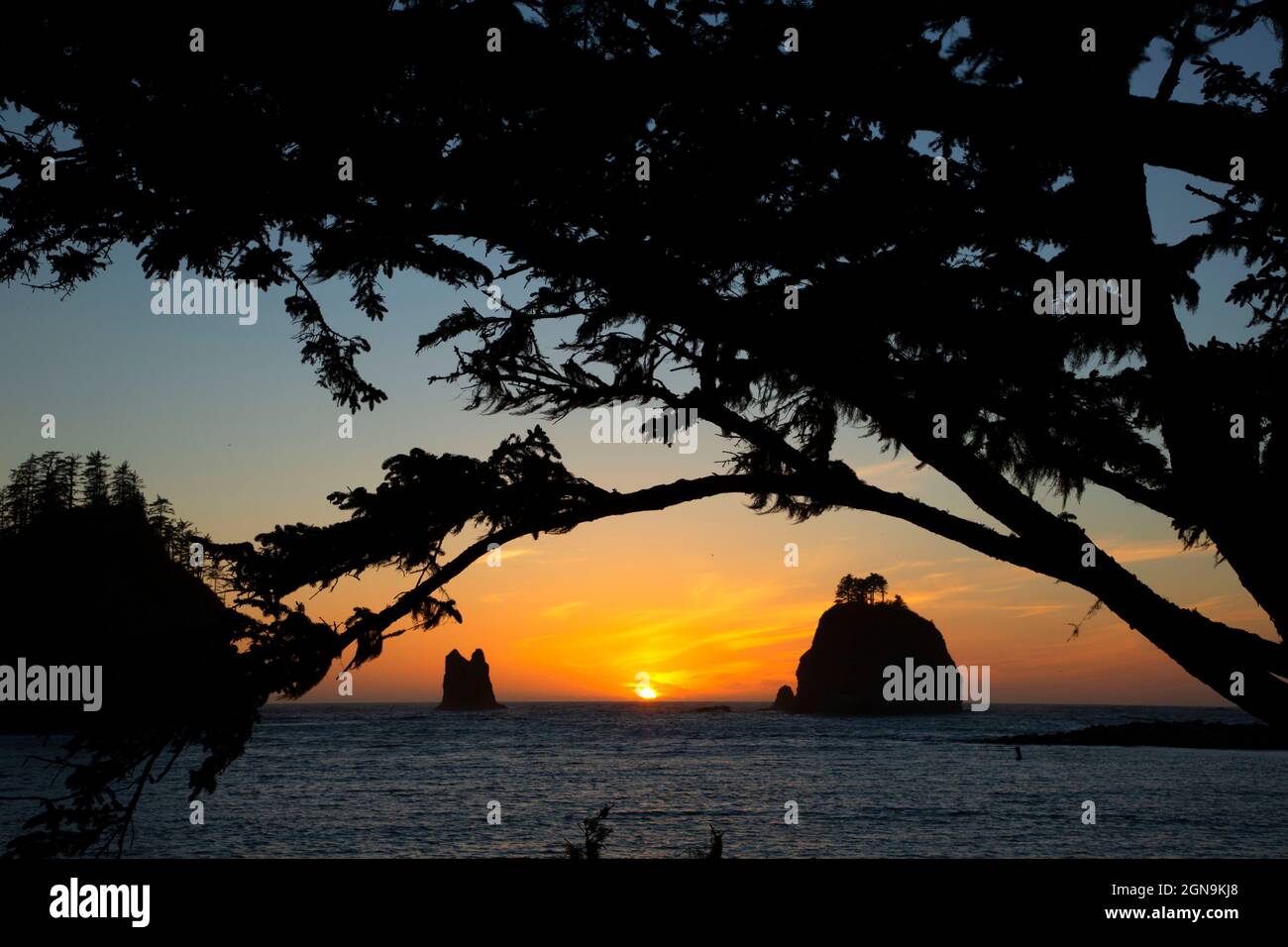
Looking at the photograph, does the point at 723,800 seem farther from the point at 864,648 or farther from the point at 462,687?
the point at 462,687

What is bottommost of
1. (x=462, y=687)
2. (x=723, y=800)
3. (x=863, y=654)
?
(x=462, y=687)

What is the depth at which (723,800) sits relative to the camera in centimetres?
4256

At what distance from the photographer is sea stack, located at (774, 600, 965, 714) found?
13450 centimetres

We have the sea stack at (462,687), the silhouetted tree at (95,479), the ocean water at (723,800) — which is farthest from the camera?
the sea stack at (462,687)

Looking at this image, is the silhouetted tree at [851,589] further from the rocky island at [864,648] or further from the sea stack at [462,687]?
the sea stack at [462,687]

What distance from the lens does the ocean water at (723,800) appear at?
101 feet

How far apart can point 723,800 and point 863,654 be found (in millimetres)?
99779

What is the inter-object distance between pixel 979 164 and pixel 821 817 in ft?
120

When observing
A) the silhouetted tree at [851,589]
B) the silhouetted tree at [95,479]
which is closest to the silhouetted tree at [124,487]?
the silhouetted tree at [95,479]

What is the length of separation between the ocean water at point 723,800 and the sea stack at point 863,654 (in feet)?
175

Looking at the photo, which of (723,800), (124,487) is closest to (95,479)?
(124,487)
